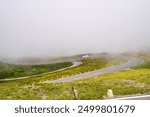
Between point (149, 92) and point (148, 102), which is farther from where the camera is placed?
point (149, 92)

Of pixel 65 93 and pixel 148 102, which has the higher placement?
pixel 148 102

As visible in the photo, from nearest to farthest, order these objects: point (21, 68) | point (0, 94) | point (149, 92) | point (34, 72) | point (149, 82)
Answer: point (149, 92), point (0, 94), point (149, 82), point (34, 72), point (21, 68)

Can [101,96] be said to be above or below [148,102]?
below

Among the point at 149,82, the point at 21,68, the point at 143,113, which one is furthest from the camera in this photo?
the point at 21,68

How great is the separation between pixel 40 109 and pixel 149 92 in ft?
52.7

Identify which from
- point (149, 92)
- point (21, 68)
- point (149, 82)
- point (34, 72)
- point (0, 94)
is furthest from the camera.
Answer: point (21, 68)

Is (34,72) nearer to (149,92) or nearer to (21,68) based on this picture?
(21,68)

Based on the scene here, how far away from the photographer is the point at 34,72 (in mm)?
155125

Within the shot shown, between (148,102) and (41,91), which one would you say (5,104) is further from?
(41,91)

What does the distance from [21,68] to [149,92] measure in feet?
499

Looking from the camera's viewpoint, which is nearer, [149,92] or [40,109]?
[40,109]

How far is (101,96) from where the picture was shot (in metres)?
23.7

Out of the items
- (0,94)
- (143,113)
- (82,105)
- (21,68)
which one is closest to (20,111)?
(82,105)

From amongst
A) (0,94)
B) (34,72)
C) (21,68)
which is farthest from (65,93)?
(21,68)
